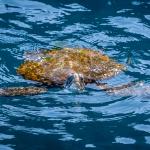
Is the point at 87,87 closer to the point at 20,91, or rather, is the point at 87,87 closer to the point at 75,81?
the point at 75,81

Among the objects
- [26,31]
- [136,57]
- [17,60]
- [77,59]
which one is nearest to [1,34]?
[26,31]

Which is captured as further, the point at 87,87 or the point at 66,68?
the point at 66,68

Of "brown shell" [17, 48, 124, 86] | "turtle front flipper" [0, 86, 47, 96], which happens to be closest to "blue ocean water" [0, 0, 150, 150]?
"turtle front flipper" [0, 86, 47, 96]

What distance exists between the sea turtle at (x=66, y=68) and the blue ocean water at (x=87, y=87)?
0.16 m

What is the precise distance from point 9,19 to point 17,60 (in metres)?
2.25

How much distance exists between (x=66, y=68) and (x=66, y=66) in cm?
7

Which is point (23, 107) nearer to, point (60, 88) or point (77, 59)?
point (60, 88)

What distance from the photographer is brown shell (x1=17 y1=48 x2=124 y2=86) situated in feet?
28.4

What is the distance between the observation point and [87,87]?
846 cm

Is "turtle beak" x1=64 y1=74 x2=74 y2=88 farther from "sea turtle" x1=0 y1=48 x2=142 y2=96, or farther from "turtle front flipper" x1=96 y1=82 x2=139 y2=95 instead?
"turtle front flipper" x1=96 y1=82 x2=139 y2=95

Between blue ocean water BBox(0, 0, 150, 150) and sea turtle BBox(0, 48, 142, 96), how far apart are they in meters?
0.16

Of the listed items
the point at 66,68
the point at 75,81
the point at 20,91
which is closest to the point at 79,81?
the point at 75,81

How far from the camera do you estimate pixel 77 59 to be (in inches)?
362

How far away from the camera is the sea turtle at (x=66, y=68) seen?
8366 millimetres
